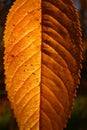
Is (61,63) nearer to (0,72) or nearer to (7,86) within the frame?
(7,86)

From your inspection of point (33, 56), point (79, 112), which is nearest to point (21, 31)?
point (33, 56)

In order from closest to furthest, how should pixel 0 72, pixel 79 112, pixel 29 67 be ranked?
1. pixel 29 67
2. pixel 0 72
3. pixel 79 112

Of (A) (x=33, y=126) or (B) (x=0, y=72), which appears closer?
(A) (x=33, y=126)

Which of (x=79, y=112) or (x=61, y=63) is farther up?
(x=61, y=63)

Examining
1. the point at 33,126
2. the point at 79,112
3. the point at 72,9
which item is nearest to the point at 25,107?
the point at 33,126

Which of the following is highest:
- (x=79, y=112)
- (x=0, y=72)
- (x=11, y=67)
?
(x=11, y=67)

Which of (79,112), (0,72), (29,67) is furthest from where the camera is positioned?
(79,112)
